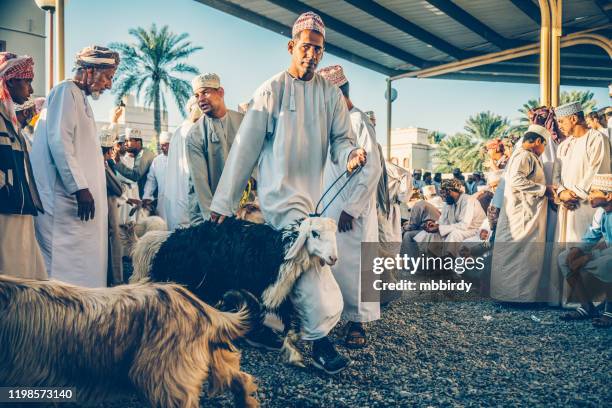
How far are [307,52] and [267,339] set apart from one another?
209cm

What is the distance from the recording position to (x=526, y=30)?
625 inches

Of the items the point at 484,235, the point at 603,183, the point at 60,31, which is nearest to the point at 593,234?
the point at 603,183

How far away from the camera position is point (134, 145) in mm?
8305

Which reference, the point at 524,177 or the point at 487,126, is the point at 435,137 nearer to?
the point at 487,126

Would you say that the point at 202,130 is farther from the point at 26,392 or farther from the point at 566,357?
the point at 566,357

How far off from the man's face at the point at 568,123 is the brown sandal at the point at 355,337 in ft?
12.4

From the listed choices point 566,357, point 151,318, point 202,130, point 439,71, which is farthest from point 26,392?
point 439,71

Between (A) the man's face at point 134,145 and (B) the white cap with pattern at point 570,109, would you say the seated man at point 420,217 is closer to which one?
(B) the white cap with pattern at point 570,109

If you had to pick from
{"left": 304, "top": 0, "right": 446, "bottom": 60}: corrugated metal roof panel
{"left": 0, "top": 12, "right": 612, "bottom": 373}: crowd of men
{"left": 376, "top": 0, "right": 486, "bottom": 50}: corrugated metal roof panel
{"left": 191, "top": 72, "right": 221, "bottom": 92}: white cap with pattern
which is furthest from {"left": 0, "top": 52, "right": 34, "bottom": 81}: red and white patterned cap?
{"left": 376, "top": 0, "right": 486, "bottom": 50}: corrugated metal roof panel

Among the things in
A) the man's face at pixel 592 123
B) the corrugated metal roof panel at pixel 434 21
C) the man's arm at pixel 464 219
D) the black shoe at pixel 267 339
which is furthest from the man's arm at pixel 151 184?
the corrugated metal roof panel at pixel 434 21

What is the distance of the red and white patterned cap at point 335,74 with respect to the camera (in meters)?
4.90

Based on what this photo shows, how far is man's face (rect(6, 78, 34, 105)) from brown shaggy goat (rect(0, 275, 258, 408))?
2.27 meters

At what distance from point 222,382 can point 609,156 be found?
17.8ft

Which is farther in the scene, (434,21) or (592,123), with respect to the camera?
(434,21)
